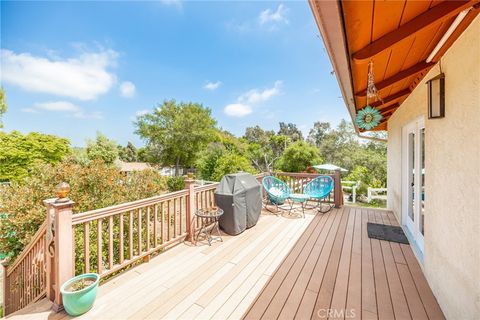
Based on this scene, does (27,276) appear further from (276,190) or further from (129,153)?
(129,153)

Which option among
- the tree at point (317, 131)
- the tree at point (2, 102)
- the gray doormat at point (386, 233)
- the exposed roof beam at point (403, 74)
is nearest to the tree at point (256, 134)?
the tree at point (317, 131)

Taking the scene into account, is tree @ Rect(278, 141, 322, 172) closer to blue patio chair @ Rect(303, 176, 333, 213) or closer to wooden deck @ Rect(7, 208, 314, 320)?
blue patio chair @ Rect(303, 176, 333, 213)

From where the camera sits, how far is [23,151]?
51.2 feet

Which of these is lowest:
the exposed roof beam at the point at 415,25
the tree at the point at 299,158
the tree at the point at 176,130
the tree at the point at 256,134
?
the tree at the point at 299,158

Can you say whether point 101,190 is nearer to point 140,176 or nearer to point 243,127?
point 140,176

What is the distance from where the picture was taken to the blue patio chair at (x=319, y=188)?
5.12 metres

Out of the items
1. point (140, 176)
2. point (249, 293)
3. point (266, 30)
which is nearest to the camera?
point (249, 293)

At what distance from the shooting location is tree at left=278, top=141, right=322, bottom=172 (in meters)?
16.0

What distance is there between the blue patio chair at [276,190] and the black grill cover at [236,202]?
1136 millimetres

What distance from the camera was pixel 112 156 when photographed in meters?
22.4

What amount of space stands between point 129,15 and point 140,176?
20.7 ft

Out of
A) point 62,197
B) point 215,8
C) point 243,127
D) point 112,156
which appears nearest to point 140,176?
point 62,197

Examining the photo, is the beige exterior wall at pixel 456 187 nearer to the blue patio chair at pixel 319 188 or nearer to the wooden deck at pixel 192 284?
the wooden deck at pixel 192 284

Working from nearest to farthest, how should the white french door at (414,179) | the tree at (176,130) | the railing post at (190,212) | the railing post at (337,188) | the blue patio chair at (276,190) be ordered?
1. the white french door at (414,179)
2. the railing post at (190,212)
3. the blue patio chair at (276,190)
4. the railing post at (337,188)
5. the tree at (176,130)
